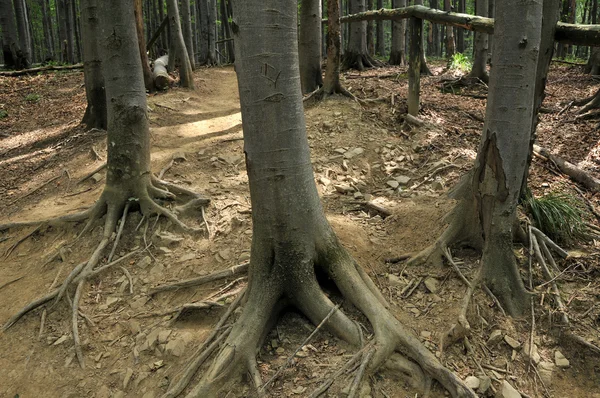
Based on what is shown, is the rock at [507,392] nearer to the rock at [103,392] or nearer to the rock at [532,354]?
the rock at [532,354]

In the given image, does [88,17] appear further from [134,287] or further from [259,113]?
[259,113]

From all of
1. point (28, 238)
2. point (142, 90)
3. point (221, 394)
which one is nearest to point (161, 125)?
point (142, 90)

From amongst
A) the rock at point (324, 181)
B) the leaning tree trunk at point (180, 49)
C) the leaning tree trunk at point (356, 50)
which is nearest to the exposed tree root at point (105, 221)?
the rock at point (324, 181)

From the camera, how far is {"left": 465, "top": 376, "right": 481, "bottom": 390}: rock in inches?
110

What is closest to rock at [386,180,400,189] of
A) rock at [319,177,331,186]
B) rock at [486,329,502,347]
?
rock at [319,177,331,186]

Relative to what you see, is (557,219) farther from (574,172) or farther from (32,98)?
(32,98)

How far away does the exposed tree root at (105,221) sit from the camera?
12.8 ft

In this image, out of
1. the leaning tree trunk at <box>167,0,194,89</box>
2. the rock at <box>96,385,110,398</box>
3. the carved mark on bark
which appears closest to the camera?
the rock at <box>96,385,110,398</box>

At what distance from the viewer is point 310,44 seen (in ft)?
26.1

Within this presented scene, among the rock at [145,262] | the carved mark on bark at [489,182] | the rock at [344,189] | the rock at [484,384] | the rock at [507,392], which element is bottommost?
the rock at [507,392]

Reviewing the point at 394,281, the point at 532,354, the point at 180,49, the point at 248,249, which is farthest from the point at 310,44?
the point at 532,354

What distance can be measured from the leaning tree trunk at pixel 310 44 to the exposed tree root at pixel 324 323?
5434mm

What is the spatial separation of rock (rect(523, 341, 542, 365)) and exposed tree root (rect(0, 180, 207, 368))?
3.15m

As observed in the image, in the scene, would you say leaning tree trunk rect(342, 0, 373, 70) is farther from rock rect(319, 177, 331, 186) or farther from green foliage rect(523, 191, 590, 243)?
green foliage rect(523, 191, 590, 243)
